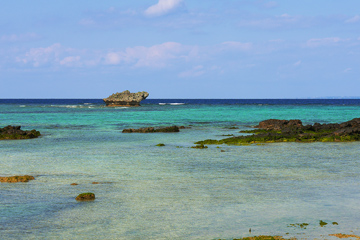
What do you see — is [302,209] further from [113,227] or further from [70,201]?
[70,201]

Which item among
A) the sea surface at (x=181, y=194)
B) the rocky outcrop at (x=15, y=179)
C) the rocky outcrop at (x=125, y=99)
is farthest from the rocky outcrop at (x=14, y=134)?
the rocky outcrop at (x=125, y=99)

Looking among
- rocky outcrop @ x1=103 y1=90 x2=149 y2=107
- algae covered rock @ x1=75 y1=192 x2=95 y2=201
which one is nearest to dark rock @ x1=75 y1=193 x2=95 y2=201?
algae covered rock @ x1=75 y1=192 x2=95 y2=201

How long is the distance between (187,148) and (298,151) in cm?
771

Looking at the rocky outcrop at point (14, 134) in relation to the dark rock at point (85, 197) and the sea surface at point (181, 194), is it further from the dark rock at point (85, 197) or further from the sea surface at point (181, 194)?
the dark rock at point (85, 197)

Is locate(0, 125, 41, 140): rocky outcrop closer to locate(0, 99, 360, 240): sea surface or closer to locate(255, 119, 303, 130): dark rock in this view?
locate(0, 99, 360, 240): sea surface

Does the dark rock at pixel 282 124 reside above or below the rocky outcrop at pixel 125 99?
below

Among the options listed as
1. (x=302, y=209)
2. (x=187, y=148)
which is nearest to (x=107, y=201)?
(x=302, y=209)

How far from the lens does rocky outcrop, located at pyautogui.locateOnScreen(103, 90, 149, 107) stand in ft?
528

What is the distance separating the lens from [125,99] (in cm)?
16100

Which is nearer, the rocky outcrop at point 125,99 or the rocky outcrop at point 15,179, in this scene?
the rocky outcrop at point 15,179

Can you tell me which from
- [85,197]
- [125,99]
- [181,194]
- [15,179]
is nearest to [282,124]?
[181,194]

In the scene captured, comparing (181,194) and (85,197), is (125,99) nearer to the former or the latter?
(181,194)

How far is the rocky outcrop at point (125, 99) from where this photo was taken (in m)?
161

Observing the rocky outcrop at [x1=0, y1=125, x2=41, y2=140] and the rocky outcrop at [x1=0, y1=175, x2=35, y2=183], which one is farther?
the rocky outcrop at [x1=0, y1=125, x2=41, y2=140]
